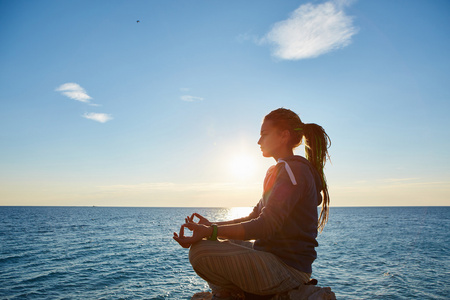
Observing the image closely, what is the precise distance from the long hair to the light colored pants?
3.76 ft

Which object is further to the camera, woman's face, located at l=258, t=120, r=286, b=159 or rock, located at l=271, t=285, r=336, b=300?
woman's face, located at l=258, t=120, r=286, b=159

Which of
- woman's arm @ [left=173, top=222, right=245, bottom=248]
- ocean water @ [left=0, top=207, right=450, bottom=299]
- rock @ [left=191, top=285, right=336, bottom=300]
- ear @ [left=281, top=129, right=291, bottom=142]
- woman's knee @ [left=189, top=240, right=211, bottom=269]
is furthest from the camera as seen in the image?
ocean water @ [left=0, top=207, right=450, bottom=299]

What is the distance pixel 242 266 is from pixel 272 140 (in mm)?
1420

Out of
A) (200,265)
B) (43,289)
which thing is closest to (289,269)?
(200,265)

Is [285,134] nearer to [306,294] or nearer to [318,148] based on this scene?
[318,148]

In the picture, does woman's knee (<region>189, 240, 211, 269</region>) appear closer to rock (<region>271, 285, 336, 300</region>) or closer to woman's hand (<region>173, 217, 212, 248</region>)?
woman's hand (<region>173, 217, 212, 248</region>)

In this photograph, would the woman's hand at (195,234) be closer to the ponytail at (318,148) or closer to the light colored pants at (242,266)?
the light colored pants at (242,266)

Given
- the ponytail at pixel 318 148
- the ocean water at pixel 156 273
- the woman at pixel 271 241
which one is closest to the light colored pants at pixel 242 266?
the woman at pixel 271 241

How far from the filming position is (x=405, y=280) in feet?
70.0

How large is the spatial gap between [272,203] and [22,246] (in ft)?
149

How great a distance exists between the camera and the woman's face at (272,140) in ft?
10.6

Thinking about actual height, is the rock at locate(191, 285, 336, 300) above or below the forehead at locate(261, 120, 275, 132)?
below

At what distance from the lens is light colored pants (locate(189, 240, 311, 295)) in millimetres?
2686

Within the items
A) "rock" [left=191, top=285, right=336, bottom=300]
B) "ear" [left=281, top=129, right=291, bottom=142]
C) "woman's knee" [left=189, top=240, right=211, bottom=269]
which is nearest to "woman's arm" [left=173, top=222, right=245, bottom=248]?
"woman's knee" [left=189, top=240, right=211, bottom=269]
